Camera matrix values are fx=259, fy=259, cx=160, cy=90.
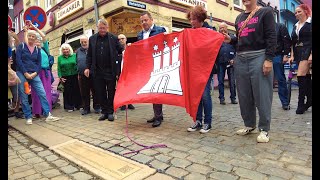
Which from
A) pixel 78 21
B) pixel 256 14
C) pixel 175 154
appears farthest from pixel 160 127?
pixel 78 21

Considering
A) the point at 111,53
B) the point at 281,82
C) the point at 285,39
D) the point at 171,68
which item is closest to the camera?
the point at 171,68

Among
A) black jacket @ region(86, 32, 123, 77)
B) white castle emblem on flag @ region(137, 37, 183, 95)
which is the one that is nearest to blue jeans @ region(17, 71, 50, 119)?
black jacket @ region(86, 32, 123, 77)

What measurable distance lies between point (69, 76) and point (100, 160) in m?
4.69

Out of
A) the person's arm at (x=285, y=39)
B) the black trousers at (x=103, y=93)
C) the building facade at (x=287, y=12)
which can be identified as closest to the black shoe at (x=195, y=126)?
the black trousers at (x=103, y=93)

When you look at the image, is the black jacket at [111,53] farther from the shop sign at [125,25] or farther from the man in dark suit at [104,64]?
the shop sign at [125,25]

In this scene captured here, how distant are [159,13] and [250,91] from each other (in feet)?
25.9

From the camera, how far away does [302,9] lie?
5141 millimetres

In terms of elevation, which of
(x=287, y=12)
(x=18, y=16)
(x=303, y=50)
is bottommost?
(x=303, y=50)

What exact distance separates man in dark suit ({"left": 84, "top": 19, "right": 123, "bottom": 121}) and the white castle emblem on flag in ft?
4.27

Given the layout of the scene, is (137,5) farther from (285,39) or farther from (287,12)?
(287,12)

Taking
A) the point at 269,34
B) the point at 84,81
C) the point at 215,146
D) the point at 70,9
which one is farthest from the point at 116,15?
the point at 215,146

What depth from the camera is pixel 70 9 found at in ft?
40.9

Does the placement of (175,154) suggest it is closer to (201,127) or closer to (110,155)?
(110,155)

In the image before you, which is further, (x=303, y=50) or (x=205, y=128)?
(x=303, y=50)
